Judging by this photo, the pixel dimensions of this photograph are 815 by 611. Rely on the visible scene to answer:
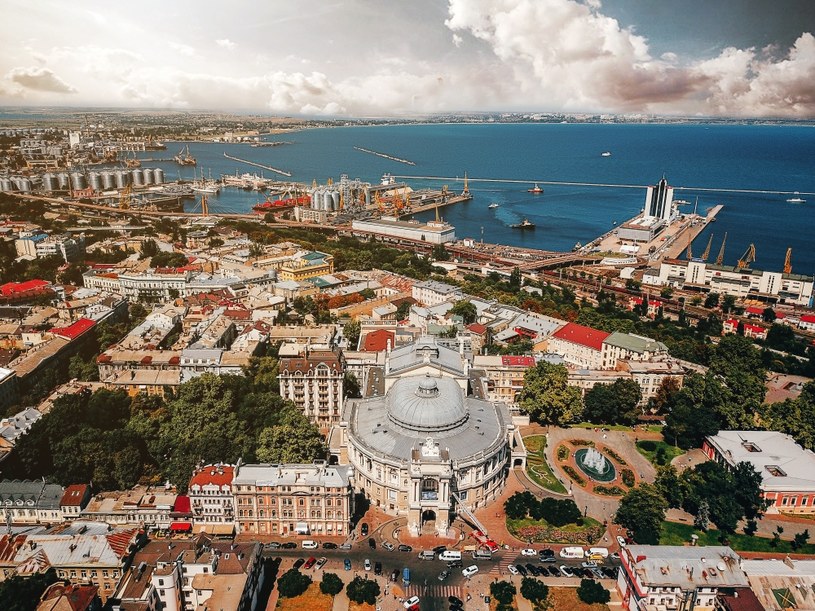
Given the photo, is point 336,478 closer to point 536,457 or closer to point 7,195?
point 536,457

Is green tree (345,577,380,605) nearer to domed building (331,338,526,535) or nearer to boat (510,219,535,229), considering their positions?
domed building (331,338,526,535)

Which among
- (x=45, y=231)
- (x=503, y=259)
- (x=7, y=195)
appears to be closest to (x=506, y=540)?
(x=503, y=259)

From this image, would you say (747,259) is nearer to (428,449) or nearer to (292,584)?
(428,449)

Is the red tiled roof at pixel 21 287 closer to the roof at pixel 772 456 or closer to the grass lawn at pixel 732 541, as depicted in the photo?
the grass lawn at pixel 732 541

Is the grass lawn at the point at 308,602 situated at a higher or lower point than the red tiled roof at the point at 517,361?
lower

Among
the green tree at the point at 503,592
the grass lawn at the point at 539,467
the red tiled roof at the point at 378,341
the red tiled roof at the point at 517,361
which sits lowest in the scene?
the grass lawn at the point at 539,467

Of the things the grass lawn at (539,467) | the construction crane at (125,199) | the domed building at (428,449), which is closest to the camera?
the domed building at (428,449)

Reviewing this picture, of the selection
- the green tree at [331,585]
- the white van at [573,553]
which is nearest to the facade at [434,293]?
the white van at [573,553]

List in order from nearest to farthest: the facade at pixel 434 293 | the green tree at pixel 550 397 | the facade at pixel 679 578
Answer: the facade at pixel 679 578
the green tree at pixel 550 397
the facade at pixel 434 293
